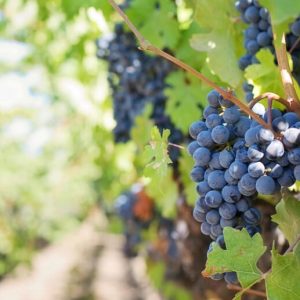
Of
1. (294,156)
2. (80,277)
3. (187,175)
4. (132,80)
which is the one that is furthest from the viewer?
(80,277)

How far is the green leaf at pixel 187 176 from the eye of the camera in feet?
7.64

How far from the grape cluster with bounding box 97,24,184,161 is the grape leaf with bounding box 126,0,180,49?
0.24 meters

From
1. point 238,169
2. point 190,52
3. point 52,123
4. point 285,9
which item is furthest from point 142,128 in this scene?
point 52,123

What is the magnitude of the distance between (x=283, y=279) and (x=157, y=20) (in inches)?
57.9

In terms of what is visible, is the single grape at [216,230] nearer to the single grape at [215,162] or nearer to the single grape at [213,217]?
the single grape at [213,217]

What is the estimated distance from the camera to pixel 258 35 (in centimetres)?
156

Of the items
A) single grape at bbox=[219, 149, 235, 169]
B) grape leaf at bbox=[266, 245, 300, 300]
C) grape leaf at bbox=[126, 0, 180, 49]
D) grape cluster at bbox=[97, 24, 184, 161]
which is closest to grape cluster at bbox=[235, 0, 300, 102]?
single grape at bbox=[219, 149, 235, 169]

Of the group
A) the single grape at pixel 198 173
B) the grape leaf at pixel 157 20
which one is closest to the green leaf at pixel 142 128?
the grape leaf at pixel 157 20

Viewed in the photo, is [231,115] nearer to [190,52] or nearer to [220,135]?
[220,135]

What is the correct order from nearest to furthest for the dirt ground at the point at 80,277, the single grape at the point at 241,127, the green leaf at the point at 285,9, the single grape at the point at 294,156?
the green leaf at the point at 285,9
the single grape at the point at 294,156
the single grape at the point at 241,127
the dirt ground at the point at 80,277

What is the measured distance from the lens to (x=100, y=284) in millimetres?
13305

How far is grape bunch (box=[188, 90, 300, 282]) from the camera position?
3.65 ft

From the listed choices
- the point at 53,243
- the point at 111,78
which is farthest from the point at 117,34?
the point at 53,243

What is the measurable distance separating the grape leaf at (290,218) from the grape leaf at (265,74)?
368 mm
